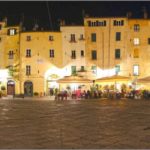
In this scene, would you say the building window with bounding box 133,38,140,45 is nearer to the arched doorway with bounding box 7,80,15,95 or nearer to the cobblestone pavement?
the arched doorway with bounding box 7,80,15,95

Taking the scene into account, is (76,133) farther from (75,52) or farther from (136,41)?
(136,41)

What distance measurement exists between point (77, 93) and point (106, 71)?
12544mm

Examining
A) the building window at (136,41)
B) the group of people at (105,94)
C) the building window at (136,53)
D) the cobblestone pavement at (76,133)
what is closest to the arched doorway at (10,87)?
the group of people at (105,94)

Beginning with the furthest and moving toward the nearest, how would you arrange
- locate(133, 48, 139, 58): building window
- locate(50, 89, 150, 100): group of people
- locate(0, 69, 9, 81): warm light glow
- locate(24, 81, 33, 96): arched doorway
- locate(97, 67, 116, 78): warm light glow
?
locate(0, 69, 9, 81): warm light glow, locate(24, 81, 33, 96): arched doorway, locate(97, 67, 116, 78): warm light glow, locate(133, 48, 139, 58): building window, locate(50, 89, 150, 100): group of people

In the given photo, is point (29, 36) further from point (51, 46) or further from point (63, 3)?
point (63, 3)

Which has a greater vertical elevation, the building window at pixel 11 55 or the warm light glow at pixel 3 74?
the building window at pixel 11 55

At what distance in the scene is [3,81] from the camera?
64.1 metres

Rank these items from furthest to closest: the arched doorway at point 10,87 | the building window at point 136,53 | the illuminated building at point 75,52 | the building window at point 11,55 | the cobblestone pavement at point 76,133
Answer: the building window at point 11,55
the arched doorway at point 10,87
the building window at point 136,53
the illuminated building at point 75,52
the cobblestone pavement at point 76,133

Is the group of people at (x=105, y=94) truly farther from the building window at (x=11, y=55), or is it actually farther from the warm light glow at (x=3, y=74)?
the building window at (x=11, y=55)

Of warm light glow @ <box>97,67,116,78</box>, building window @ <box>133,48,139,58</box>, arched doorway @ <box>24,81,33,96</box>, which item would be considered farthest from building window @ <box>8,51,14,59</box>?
building window @ <box>133,48,139,58</box>

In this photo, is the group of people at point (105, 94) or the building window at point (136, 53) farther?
the building window at point (136, 53)

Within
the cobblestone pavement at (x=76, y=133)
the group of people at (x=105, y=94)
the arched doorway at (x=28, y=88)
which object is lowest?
the cobblestone pavement at (x=76, y=133)

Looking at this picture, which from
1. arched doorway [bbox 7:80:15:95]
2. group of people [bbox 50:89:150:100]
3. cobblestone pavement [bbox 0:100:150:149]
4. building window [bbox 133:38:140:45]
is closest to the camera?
cobblestone pavement [bbox 0:100:150:149]

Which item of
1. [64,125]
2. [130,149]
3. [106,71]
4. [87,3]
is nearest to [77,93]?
[106,71]
